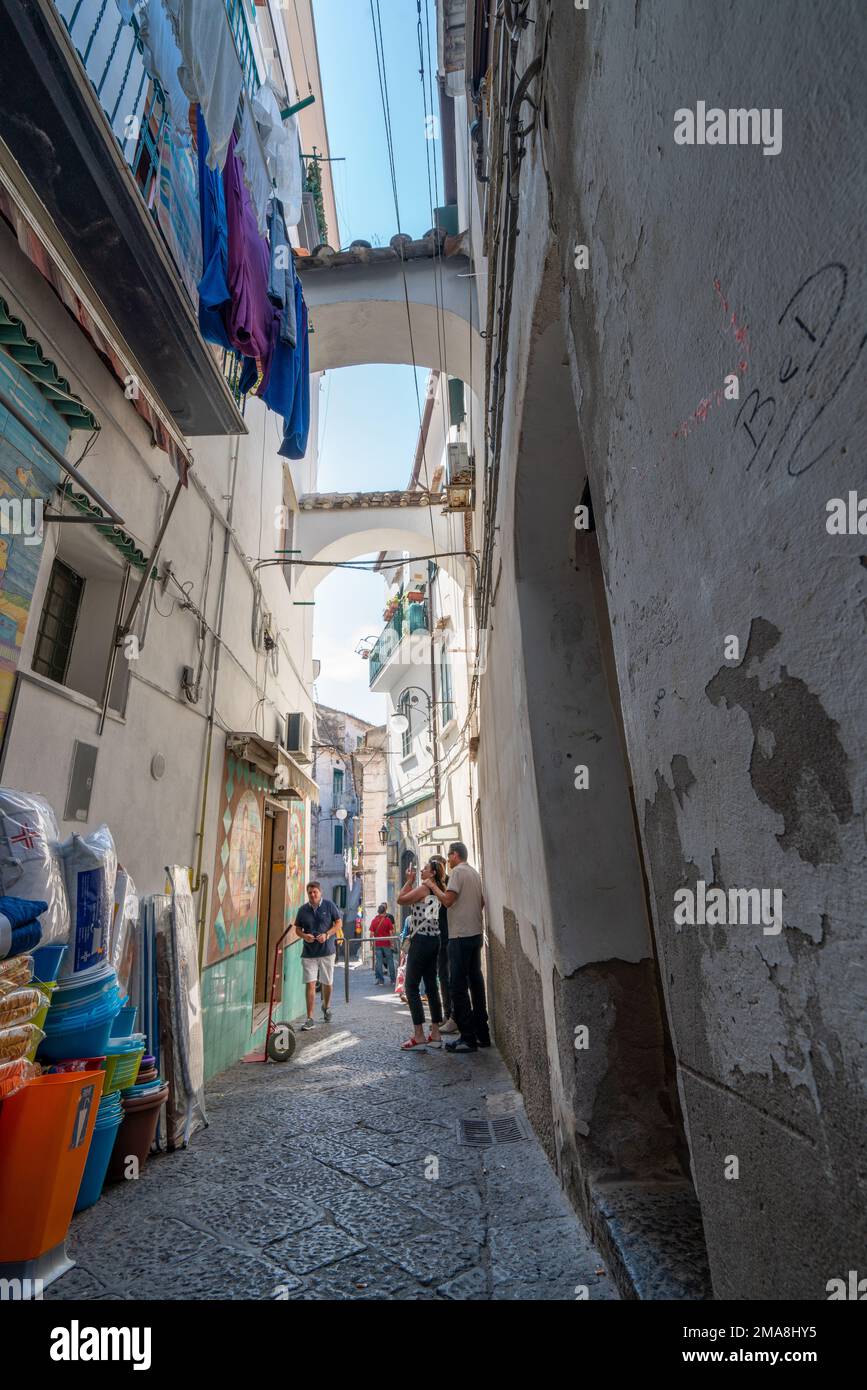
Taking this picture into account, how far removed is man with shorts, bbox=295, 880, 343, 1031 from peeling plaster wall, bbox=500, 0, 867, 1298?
7.12 meters

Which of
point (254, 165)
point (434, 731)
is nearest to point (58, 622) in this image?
point (254, 165)

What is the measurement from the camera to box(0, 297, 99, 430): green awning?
275cm

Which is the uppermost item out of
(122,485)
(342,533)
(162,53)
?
(342,533)

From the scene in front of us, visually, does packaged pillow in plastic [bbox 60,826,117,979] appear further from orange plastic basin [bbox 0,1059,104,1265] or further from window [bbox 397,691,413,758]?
window [bbox 397,691,413,758]

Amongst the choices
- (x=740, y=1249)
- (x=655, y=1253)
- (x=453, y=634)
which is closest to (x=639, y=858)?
(x=655, y=1253)

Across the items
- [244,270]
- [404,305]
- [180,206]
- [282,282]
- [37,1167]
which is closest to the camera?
[37,1167]

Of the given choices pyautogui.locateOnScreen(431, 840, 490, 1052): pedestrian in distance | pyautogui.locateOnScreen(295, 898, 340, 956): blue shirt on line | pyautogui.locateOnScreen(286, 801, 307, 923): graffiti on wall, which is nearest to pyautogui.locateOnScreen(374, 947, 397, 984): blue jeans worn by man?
pyautogui.locateOnScreen(286, 801, 307, 923): graffiti on wall

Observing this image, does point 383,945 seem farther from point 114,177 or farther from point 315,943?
point 114,177

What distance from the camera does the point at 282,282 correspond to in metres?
5.45

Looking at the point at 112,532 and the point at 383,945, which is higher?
the point at 112,532

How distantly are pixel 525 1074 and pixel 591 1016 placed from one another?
5.22 feet

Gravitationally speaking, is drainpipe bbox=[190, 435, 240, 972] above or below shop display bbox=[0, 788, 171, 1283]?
above

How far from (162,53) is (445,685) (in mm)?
11952

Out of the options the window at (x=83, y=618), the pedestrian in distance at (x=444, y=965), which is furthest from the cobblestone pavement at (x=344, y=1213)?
the window at (x=83, y=618)
